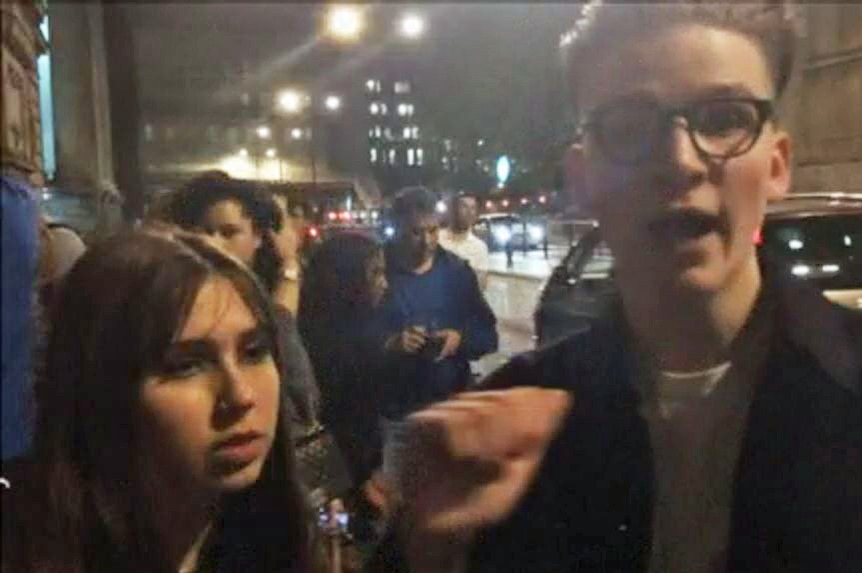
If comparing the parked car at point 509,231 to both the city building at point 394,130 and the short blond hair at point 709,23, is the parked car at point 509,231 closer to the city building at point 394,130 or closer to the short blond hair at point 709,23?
the city building at point 394,130

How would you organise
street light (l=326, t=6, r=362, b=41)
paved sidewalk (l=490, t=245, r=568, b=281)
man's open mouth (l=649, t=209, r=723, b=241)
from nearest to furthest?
1. man's open mouth (l=649, t=209, r=723, b=241)
2. street light (l=326, t=6, r=362, b=41)
3. paved sidewalk (l=490, t=245, r=568, b=281)

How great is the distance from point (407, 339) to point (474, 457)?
1.49 ft

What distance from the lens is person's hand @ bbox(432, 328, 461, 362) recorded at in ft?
2.57

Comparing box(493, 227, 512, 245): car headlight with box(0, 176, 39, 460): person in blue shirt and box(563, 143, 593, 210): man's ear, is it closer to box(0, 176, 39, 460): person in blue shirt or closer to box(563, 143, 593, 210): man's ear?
box(563, 143, 593, 210): man's ear

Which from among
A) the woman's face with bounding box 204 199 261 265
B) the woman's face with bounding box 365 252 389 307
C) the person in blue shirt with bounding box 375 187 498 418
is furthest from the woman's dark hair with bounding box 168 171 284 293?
the woman's face with bounding box 365 252 389 307

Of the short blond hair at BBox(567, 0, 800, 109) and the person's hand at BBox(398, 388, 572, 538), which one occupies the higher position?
the short blond hair at BBox(567, 0, 800, 109)

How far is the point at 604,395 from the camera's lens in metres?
0.57

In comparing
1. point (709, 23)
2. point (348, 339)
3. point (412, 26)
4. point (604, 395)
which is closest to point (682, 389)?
point (604, 395)

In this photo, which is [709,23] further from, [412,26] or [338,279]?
[338,279]

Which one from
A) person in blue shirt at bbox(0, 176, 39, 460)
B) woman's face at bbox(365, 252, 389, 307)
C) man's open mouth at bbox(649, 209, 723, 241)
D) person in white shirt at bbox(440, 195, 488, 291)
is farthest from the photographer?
woman's face at bbox(365, 252, 389, 307)

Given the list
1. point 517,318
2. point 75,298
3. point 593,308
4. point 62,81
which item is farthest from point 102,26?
point 517,318

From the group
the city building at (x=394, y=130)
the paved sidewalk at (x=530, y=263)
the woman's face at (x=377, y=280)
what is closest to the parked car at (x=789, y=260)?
the paved sidewalk at (x=530, y=263)

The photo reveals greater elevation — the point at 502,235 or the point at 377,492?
the point at 502,235

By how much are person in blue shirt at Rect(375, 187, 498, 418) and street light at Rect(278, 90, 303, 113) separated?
144 millimetres
